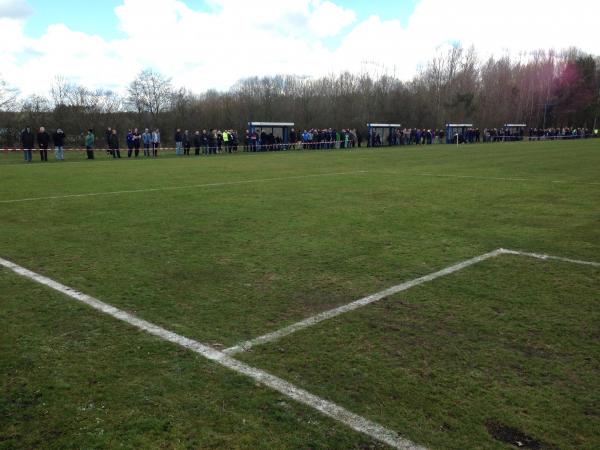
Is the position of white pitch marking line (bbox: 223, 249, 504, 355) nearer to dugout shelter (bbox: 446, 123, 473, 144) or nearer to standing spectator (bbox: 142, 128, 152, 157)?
standing spectator (bbox: 142, 128, 152, 157)

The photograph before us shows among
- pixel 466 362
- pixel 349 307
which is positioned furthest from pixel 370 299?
pixel 466 362

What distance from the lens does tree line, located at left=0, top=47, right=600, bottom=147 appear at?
53469 millimetres

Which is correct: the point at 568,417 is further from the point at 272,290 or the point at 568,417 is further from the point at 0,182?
the point at 0,182

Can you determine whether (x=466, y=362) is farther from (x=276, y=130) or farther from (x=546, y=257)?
(x=276, y=130)

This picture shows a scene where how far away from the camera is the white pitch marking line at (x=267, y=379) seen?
9.19 feet

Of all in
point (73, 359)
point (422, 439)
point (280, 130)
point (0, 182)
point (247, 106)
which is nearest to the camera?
point (422, 439)

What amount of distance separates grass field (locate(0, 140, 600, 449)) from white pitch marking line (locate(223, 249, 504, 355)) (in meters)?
0.09

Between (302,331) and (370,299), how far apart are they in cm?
102

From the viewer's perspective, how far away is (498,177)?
16.3m

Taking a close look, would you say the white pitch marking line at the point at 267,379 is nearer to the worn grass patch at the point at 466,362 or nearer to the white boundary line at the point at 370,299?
the worn grass patch at the point at 466,362

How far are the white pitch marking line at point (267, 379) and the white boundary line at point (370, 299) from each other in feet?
0.74

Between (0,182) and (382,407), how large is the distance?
16.6 m

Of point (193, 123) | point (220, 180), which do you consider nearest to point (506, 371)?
point (220, 180)

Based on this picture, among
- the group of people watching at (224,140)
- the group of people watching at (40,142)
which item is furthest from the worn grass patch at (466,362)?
the group of people watching at (224,140)
